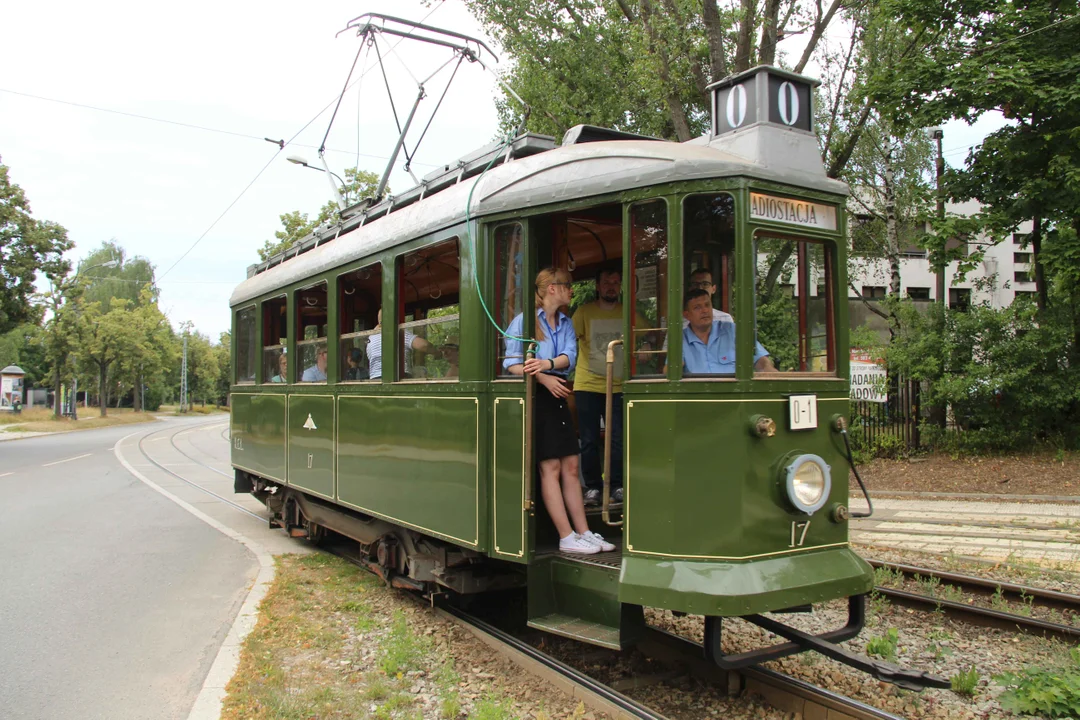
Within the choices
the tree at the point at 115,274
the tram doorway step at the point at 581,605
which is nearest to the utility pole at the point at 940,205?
the tram doorway step at the point at 581,605

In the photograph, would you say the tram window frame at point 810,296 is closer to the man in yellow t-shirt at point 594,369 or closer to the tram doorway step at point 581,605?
the man in yellow t-shirt at point 594,369

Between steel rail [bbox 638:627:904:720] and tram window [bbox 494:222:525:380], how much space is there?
1.83 meters

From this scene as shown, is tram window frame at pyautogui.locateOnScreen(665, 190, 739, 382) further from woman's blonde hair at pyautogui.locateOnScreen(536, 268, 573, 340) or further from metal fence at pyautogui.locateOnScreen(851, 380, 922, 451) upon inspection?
metal fence at pyautogui.locateOnScreen(851, 380, 922, 451)

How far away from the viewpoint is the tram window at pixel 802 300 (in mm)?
4281

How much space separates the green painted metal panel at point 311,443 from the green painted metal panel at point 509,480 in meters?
2.72

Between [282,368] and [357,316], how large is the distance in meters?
2.19

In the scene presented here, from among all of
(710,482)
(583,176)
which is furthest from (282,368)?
(710,482)

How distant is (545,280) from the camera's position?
470cm

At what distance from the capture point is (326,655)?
5.19 m

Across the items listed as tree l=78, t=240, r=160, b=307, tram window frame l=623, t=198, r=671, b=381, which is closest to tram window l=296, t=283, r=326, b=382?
tram window frame l=623, t=198, r=671, b=381

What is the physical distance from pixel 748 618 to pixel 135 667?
12.3 feet

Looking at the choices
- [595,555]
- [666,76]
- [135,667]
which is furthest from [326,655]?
[666,76]

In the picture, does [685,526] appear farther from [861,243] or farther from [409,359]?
[861,243]

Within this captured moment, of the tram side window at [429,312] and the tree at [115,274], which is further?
the tree at [115,274]
